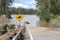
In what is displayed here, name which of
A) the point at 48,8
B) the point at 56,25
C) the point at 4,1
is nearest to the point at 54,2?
the point at 48,8

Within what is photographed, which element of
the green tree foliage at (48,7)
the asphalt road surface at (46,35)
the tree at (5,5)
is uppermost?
the asphalt road surface at (46,35)

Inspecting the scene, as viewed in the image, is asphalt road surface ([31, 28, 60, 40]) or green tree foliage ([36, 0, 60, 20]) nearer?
asphalt road surface ([31, 28, 60, 40])

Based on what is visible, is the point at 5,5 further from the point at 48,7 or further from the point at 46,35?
the point at 46,35

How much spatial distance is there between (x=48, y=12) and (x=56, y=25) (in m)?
8.86

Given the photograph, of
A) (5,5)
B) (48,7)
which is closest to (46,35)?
(48,7)

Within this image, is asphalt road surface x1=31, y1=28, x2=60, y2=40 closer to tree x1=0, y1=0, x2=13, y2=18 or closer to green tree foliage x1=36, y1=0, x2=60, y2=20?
green tree foliage x1=36, y1=0, x2=60, y2=20

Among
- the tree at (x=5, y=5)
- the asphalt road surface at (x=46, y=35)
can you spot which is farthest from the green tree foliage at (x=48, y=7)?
the asphalt road surface at (x=46, y=35)

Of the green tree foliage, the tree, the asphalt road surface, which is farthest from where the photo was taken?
the tree

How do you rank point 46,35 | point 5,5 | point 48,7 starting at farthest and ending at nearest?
point 5,5 < point 48,7 < point 46,35

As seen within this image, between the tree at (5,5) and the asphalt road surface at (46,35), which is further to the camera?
the tree at (5,5)

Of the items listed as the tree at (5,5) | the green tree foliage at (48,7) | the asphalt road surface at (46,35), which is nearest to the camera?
the asphalt road surface at (46,35)

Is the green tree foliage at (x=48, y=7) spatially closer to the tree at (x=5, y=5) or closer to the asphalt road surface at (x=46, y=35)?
the tree at (x=5, y=5)

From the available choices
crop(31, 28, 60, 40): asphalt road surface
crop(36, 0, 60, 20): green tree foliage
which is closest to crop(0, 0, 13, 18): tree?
crop(36, 0, 60, 20): green tree foliage

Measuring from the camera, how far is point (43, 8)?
206 ft
